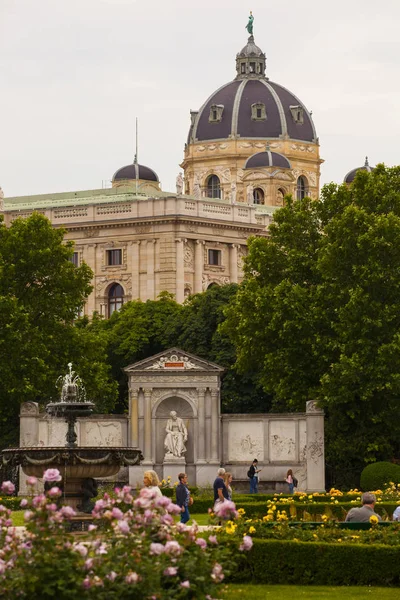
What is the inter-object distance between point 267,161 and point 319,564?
13941 centimetres

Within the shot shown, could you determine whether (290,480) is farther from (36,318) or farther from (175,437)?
(36,318)

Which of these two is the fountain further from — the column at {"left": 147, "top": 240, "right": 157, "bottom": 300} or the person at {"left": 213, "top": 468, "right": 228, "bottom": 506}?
the column at {"left": 147, "top": 240, "right": 157, "bottom": 300}

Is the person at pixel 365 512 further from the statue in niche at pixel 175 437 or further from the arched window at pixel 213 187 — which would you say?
the arched window at pixel 213 187

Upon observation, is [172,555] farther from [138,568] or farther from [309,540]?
[309,540]

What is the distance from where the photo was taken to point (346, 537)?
27078 mm

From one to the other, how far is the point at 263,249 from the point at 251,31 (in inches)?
5233

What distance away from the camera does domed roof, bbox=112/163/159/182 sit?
147 meters

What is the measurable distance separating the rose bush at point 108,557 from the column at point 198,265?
110832mm

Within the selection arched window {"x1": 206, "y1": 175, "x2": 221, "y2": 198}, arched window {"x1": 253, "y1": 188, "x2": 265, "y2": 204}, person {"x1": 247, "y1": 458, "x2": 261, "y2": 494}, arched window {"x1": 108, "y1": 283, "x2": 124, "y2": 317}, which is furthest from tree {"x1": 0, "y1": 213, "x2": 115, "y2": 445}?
arched window {"x1": 206, "y1": 175, "x2": 221, "y2": 198}

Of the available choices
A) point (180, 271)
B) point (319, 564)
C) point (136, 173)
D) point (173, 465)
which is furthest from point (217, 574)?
point (136, 173)

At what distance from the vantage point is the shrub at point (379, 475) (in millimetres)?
52156

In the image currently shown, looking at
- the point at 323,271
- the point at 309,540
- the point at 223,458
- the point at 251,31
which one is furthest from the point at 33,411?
the point at 251,31

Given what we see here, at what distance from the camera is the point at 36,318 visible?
203ft

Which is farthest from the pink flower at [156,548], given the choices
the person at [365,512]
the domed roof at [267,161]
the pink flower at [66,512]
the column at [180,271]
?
the domed roof at [267,161]
